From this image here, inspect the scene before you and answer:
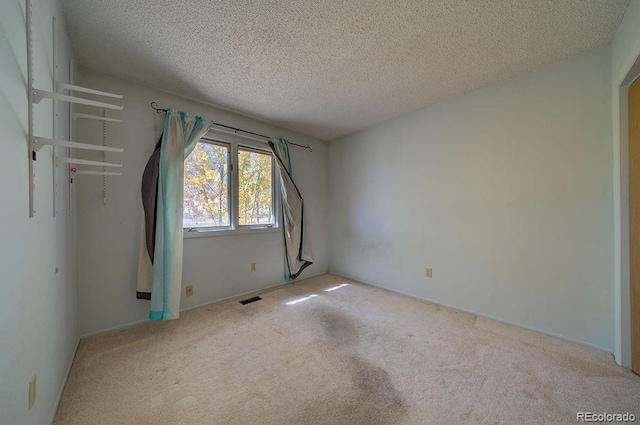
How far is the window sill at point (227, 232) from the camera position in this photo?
2.50 meters

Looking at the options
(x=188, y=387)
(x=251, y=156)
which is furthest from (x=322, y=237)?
(x=188, y=387)

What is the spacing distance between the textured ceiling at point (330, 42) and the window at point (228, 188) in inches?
26.2

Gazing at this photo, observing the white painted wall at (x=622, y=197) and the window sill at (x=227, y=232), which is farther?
the window sill at (x=227, y=232)

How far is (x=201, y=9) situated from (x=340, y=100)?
151cm

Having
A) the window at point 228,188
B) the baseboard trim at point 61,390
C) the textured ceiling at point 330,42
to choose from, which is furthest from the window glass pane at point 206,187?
the baseboard trim at point 61,390

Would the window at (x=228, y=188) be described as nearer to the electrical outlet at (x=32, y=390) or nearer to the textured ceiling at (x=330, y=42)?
the textured ceiling at (x=330, y=42)

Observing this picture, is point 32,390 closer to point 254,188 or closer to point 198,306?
point 198,306

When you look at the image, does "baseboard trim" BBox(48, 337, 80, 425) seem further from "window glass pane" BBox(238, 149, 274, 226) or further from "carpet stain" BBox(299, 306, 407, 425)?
"window glass pane" BBox(238, 149, 274, 226)

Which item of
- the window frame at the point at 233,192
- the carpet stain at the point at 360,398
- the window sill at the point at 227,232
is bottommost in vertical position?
the carpet stain at the point at 360,398

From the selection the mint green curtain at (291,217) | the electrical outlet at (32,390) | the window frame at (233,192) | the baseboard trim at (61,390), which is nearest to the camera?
the electrical outlet at (32,390)

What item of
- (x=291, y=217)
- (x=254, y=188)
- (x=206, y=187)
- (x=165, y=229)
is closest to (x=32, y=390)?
(x=165, y=229)

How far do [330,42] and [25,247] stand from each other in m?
2.06

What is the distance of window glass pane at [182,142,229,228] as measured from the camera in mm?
2531

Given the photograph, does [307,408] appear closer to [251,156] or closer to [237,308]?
[237,308]
